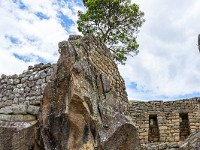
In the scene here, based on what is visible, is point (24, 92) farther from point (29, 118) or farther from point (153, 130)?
point (153, 130)

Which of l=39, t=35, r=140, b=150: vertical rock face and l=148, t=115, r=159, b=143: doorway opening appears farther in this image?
l=148, t=115, r=159, b=143: doorway opening

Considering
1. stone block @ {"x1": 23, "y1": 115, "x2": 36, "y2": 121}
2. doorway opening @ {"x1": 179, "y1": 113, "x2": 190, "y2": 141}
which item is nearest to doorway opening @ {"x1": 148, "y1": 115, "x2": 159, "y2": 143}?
doorway opening @ {"x1": 179, "y1": 113, "x2": 190, "y2": 141}

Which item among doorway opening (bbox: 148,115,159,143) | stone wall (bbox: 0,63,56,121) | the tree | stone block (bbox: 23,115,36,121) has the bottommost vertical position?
doorway opening (bbox: 148,115,159,143)

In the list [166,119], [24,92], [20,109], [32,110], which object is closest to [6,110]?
[20,109]

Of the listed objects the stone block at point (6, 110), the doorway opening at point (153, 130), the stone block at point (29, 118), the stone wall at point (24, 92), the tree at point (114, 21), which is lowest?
the doorway opening at point (153, 130)

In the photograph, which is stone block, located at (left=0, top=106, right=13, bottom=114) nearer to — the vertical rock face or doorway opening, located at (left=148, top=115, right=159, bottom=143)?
the vertical rock face

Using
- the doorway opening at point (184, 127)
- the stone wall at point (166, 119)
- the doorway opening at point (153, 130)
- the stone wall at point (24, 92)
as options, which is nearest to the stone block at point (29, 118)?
the stone wall at point (24, 92)

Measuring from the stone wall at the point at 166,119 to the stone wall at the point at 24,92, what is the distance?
590 centimetres

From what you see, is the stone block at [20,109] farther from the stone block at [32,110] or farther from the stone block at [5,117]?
the stone block at [5,117]

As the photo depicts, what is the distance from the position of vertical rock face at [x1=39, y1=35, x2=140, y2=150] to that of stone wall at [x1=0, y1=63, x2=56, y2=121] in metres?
1.13

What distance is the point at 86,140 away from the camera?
532 cm

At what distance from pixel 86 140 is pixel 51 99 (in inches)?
56.6

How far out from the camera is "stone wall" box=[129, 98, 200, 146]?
1082 cm

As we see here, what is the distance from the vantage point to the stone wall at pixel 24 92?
22.3 feet
